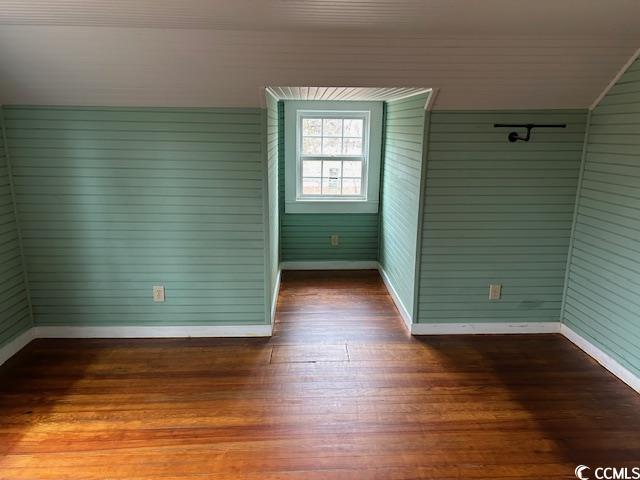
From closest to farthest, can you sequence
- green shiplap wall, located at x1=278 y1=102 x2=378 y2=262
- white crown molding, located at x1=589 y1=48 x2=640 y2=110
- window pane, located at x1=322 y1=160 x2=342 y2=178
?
white crown molding, located at x1=589 y1=48 x2=640 y2=110 → window pane, located at x1=322 y1=160 x2=342 y2=178 → green shiplap wall, located at x1=278 y1=102 x2=378 y2=262

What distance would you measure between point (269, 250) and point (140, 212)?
3.13 ft

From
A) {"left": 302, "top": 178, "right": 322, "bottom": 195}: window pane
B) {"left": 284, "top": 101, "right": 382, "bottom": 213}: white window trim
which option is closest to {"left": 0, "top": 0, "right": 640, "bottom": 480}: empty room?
{"left": 284, "top": 101, "right": 382, "bottom": 213}: white window trim

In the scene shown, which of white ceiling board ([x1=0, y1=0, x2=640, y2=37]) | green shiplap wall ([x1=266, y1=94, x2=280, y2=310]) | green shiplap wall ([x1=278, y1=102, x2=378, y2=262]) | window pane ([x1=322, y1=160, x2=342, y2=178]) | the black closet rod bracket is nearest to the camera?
white ceiling board ([x1=0, y1=0, x2=640, y2=37])

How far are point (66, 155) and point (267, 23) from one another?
5.68 feet

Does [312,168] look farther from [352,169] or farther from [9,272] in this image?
[9,272]

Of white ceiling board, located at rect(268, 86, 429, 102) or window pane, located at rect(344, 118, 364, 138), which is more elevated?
white ceiling board, located at rect(268, 86, 429, 102)

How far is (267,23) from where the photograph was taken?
2.22m

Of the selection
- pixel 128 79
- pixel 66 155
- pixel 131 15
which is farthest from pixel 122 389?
pixel 131 15

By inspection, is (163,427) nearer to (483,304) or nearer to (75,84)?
(75,84)

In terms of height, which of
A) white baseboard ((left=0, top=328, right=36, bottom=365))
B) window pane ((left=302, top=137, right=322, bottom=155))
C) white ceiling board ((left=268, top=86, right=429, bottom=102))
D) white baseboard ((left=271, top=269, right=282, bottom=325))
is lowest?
white baseboard ((left=0, top=328, right=36, bottom=365))

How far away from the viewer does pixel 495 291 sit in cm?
330

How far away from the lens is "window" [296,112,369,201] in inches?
182

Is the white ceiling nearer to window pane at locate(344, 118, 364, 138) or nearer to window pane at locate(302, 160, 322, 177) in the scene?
window pane at locate(344, 118, 364, 138)

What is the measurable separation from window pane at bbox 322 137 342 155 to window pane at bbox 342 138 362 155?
65 millimetres
